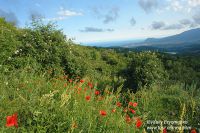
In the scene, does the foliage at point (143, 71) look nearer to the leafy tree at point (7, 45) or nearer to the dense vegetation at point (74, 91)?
the dense vegetation at point (74, 91)

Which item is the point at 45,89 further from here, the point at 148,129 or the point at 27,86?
the point at 148,129

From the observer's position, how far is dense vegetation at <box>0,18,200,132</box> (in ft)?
16.3

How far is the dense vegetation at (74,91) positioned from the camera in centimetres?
496

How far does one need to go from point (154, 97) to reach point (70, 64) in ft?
18.5

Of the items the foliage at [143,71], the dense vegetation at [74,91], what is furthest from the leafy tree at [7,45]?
the foliage at [143,71]

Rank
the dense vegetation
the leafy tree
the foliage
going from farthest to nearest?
the foliage, the leafy tree, the dense vegetation

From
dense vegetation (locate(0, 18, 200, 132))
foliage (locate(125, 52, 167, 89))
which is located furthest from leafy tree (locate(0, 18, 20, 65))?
foliage (locate(125, 52, 167, 89))

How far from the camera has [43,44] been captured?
1367 centimetres

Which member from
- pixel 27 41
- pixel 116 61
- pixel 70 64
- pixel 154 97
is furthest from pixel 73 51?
pixel 116 61

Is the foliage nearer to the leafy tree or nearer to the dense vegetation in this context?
the dense vegetation

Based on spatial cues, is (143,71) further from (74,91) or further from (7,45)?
(74,91)

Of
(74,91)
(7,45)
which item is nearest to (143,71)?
(7,45)

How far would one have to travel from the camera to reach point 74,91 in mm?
6816

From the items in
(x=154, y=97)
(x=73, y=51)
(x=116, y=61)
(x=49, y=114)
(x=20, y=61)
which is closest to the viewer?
(x=49, y=114)
